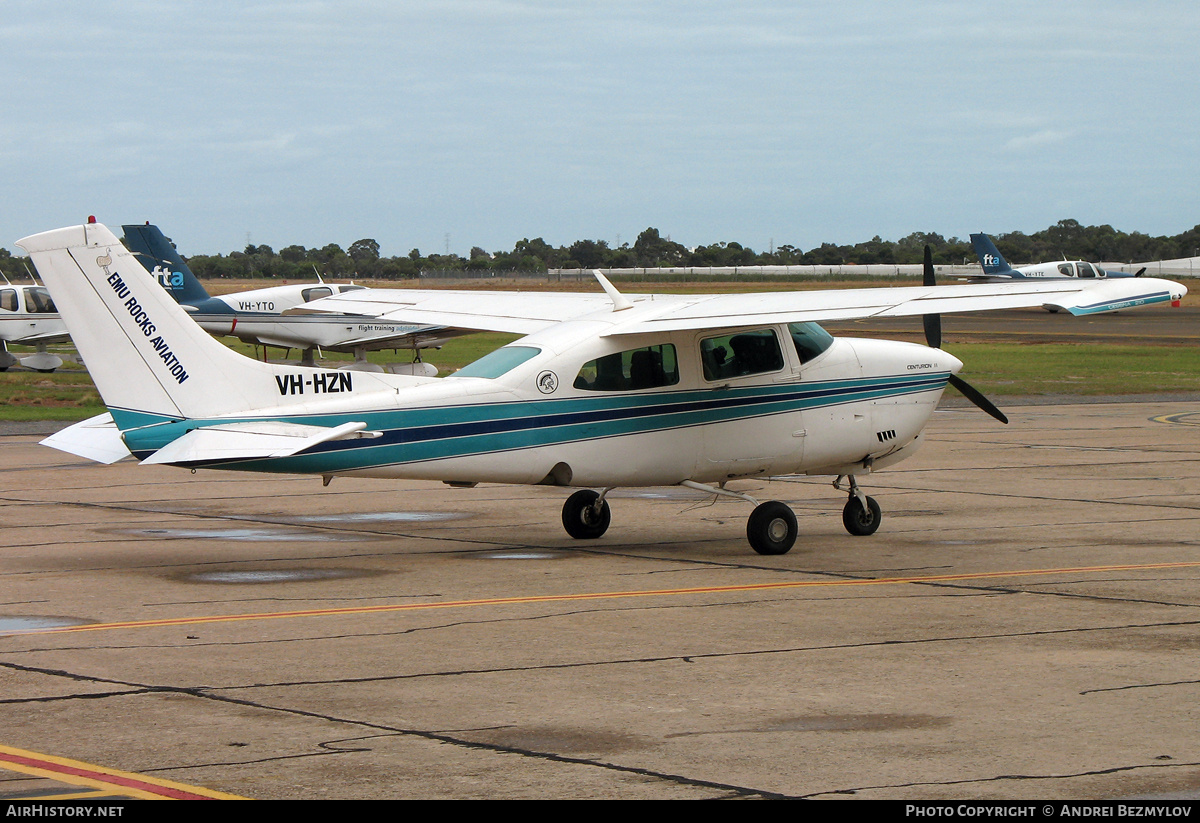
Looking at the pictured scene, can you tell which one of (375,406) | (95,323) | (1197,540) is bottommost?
(1197,540)

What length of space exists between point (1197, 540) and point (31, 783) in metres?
11.4

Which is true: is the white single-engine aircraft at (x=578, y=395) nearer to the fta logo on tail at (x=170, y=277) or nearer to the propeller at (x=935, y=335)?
the propeller at (x=935, y=335)

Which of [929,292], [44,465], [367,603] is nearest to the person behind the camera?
[367,603]

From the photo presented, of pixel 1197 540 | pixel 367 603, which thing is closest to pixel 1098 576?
pixel 1197 540

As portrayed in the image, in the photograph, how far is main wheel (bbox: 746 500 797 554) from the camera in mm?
12789

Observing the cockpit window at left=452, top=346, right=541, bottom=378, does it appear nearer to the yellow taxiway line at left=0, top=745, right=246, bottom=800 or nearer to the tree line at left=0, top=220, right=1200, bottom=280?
the yellow taxiway line at left=0, top=745, right=246, bottom=800

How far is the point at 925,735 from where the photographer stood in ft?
22.5

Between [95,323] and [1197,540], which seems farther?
[1197,540]

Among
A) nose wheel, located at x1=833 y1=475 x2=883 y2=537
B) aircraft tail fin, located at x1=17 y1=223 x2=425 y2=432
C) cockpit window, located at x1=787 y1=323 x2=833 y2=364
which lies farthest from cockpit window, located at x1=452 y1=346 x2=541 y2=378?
nose wheel, located at x1=833 y1=475 x2=883 y2=537

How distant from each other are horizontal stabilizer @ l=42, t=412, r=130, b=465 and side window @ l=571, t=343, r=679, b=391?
4.13 metres

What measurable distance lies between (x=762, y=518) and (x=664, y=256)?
14395cm

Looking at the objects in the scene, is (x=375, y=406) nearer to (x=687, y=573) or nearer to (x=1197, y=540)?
(x=687, y=573)

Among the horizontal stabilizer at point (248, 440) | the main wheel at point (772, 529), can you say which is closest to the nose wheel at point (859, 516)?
the main wheel at point (772, 529)
